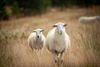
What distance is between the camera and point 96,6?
3.29m

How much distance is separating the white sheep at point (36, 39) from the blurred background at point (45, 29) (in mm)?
51

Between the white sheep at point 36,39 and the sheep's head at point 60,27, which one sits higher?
the sheep's head at point 60,27

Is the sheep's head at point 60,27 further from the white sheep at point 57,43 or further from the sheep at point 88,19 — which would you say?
the sheep at point 88,19

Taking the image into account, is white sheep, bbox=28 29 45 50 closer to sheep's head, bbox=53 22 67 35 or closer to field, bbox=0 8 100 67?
field, bbox=0 8 100 67

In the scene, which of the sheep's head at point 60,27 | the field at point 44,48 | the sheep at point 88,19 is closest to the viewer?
the sheep's head at point 60,27

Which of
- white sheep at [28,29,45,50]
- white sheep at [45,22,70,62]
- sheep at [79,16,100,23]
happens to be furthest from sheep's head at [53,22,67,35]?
sheep at [79,16,100,23]

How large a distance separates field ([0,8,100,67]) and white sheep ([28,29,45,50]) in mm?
48

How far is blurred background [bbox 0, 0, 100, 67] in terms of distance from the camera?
10.1 feet

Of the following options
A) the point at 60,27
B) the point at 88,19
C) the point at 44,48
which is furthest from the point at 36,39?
the point at 88,19

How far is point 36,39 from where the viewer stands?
3.23 metres

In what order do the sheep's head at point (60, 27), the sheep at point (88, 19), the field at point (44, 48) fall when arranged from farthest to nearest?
the sheep at point (88, 19) → the field at point (44, 48) → the sheep's head at point (60, 27)

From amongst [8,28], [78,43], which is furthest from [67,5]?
[8,28]

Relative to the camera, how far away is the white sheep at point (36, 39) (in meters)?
3.10

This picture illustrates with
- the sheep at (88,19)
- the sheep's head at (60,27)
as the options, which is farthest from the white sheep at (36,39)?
the sheep at (88,19)
